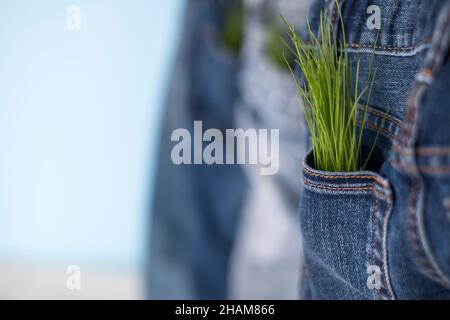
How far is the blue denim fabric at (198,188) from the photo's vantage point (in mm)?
1041

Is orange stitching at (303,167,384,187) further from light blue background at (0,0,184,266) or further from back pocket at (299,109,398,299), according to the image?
light blue background at (0,0,184,266)

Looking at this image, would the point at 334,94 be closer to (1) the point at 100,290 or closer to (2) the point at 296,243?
(2) the point at 296,243

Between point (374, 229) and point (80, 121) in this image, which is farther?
point (80, 121)

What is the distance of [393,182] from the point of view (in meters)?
0.34

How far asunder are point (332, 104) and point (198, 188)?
0.74m

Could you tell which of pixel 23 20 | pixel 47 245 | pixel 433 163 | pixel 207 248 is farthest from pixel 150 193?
pixel 433 163

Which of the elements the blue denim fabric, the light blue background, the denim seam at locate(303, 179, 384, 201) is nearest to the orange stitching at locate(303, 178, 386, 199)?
the denim seam at locate(303, 179, 384, 201)

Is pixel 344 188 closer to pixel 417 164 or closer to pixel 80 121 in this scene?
pixel 417 164

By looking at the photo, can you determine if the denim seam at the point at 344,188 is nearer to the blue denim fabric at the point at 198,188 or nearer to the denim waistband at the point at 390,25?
the denim waistband at the point at 390,25

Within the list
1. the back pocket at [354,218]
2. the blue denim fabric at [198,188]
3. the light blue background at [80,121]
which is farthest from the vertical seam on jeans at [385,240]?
the light blue background at [80,121]

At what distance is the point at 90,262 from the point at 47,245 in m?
0.13

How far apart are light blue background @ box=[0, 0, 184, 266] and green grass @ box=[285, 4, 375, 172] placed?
0.76 meters

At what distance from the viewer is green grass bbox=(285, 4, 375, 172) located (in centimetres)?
39

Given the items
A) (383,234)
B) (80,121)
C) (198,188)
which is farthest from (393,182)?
(80,121)
